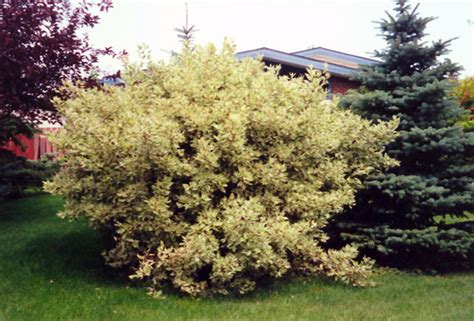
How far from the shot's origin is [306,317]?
16.3ft

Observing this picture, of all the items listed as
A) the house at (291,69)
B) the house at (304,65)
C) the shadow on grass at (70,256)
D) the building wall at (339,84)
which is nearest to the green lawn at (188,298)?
the shadow on grass at (70,256)

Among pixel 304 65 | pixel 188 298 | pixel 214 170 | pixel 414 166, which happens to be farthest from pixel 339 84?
pixel 188 298

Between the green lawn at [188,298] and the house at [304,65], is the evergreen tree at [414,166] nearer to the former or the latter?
the green lawn at [188,298]

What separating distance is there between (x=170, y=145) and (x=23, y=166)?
657cm

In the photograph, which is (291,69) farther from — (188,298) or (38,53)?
(188,298)

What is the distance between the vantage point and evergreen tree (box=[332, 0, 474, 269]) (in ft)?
21.7

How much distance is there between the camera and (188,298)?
221 inches

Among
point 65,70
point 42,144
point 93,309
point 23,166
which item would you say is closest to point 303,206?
point 93,309

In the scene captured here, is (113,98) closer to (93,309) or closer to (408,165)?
(93,309)

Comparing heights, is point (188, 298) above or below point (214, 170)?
below

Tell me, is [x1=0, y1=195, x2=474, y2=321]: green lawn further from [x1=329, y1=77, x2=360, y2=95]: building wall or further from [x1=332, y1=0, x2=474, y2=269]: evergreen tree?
[x1=329, y1=77, x2=360, y2=95]: building wall

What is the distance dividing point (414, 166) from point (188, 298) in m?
3.49

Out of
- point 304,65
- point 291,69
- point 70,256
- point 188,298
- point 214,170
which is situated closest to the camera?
point 188,298

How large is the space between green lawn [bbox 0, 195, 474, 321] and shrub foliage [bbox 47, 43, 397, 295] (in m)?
0.26
